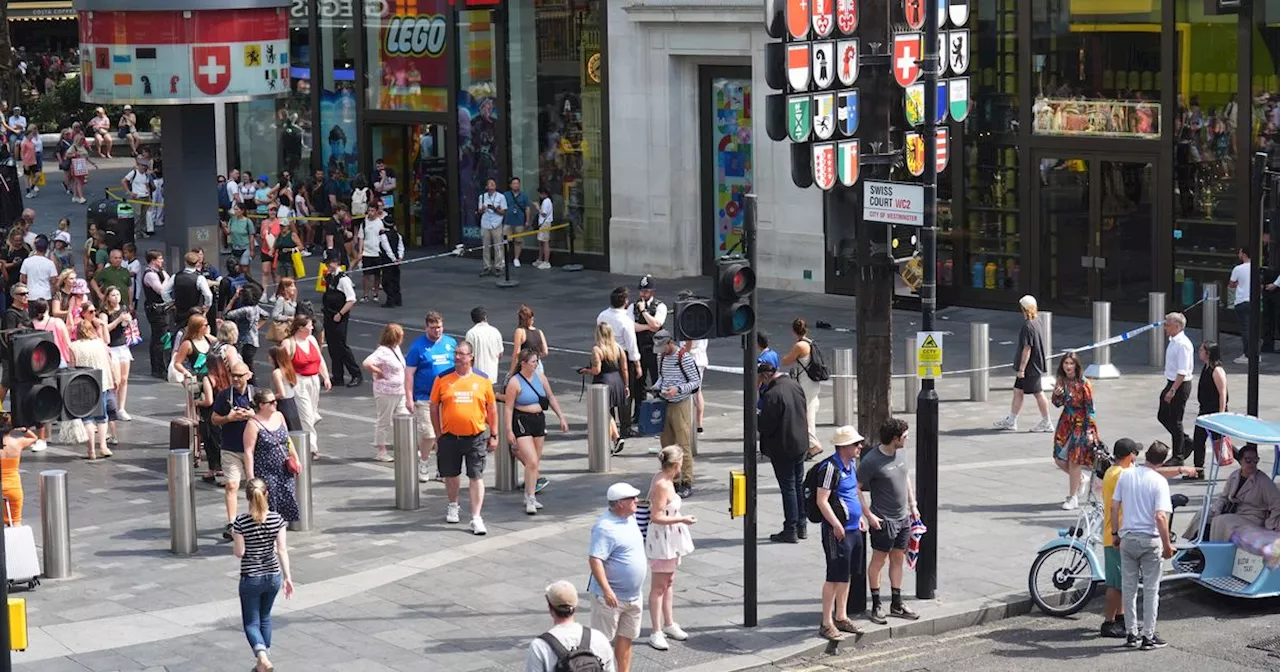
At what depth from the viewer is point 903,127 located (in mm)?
16391

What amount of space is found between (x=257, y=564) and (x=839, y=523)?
4020mm

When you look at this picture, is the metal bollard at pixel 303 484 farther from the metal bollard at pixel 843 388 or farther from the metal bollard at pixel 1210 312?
the metal bollard at pixel 1210 312

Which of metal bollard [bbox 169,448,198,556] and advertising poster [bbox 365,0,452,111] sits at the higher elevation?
advertising poster [bbox 365,0,452,111]

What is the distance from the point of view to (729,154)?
32031 millimetres

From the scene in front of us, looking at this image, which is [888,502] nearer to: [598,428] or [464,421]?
[464,421]

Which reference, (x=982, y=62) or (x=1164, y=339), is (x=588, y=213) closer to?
(x=982, y=62)

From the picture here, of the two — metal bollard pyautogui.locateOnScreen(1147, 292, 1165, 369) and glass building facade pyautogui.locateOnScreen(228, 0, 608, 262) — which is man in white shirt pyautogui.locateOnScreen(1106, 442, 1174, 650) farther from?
glass building facade pyautogui.locateOnScreen(228, 0, 608, 262)

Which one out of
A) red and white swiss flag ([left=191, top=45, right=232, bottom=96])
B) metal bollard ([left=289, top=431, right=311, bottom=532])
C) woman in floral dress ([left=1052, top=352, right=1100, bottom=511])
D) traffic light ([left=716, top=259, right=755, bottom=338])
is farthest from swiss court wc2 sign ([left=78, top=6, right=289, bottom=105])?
traffic light ([left=716, top=259, right=755, bottom=338])

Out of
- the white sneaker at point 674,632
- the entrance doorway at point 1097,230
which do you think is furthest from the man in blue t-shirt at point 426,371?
the entrance doorway at point 1097,230

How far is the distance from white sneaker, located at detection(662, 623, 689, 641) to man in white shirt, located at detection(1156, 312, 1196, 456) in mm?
6973

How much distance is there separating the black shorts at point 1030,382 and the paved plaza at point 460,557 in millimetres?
539

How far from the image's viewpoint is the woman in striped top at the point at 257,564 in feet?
42.6

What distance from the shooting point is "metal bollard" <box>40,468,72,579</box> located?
15.7 meters

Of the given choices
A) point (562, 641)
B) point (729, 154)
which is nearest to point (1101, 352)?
point (729, 154)
